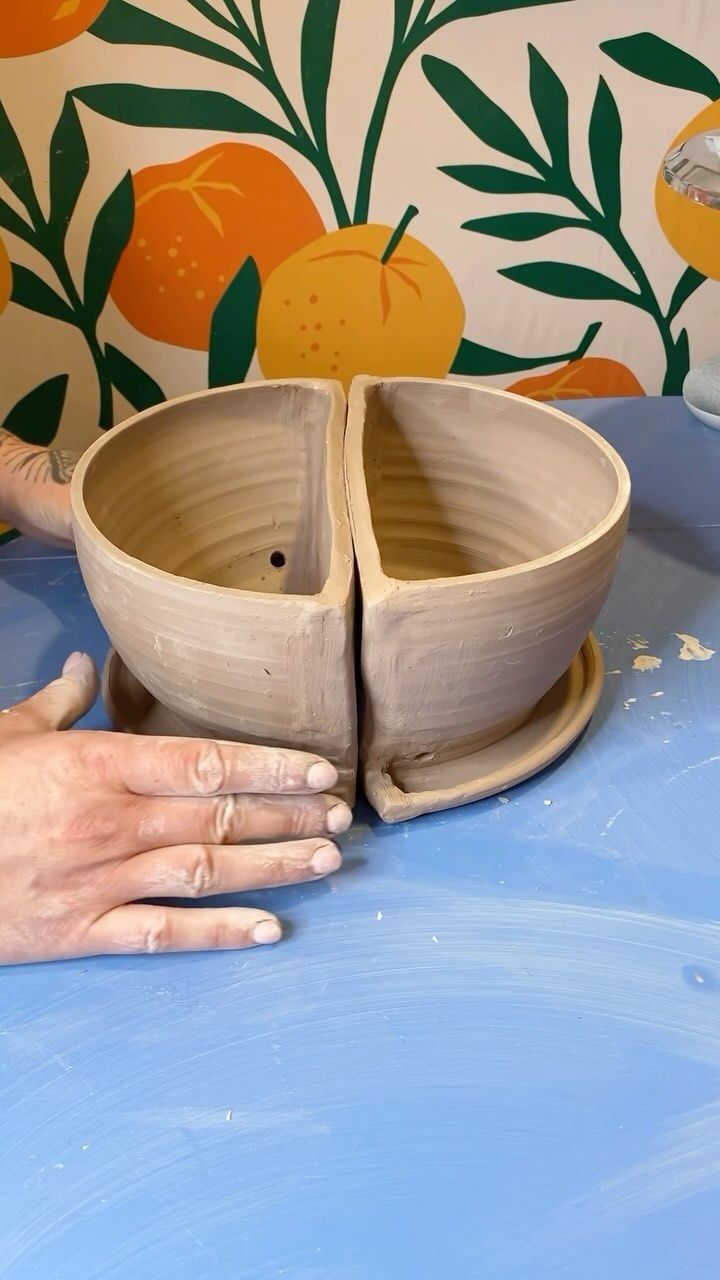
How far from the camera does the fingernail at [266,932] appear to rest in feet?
2.43

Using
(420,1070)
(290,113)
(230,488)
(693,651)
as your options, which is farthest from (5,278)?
(420,1070)

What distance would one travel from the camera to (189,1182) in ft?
2.02

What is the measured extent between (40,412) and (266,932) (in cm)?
122

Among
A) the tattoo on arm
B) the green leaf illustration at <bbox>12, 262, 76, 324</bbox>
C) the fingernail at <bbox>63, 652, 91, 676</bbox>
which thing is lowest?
the fingernail at <bbox>63, 652, 91, 676</bbox>

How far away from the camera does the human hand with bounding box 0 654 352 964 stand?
0.72 m

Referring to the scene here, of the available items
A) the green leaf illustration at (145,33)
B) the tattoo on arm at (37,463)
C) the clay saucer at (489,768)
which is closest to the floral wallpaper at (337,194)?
the green leaf illustration at (145,33)

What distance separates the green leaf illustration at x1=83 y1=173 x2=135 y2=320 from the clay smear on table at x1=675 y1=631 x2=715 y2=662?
107 centimetres

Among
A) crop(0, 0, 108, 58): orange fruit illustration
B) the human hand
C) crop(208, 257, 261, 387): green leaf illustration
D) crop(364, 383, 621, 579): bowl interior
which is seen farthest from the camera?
crop(208, 257, 261, 387): green leaf illustration

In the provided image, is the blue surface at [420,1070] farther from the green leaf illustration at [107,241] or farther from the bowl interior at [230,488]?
the green leaf illustration at [107,241]

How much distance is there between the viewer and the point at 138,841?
2.44 ft

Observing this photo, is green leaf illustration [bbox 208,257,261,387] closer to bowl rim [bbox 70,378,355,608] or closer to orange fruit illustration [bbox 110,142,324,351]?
orange fruit illustration [bbox 110,142,324,351]

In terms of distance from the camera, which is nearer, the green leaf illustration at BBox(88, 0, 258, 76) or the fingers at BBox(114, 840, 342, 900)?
the fingers at BBox(114, 840, 342, 900)

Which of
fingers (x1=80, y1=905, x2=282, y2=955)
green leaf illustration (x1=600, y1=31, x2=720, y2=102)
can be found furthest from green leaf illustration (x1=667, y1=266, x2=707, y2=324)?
fingers (x1=80, y1=905, x2=282, y2=955)

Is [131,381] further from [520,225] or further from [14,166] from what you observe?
[520,225]
